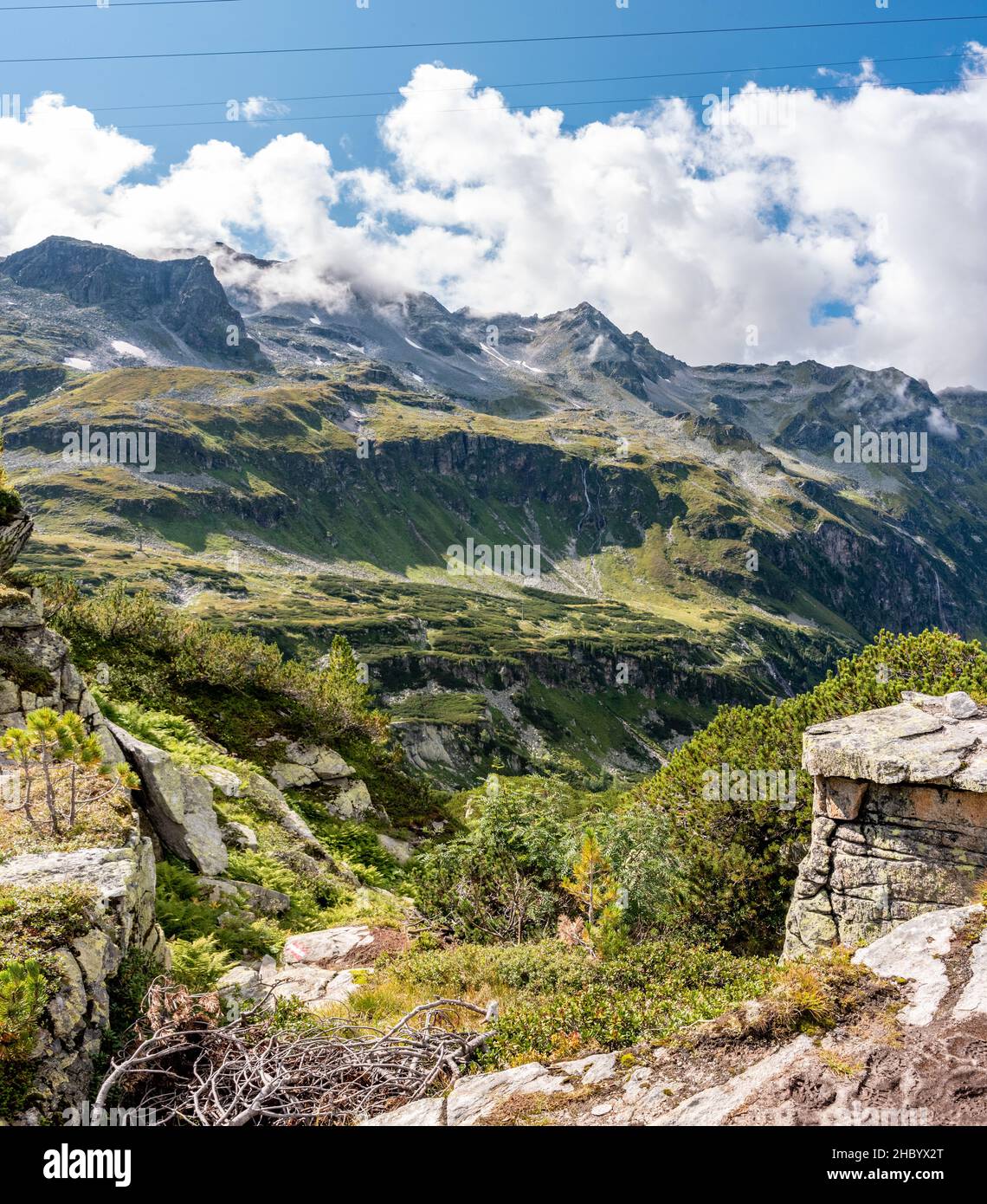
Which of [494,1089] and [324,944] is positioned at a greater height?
[494,1089]

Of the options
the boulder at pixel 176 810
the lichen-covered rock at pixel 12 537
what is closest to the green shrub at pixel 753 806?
the boulder at pixel 176 810

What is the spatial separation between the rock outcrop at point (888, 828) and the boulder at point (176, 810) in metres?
14.8

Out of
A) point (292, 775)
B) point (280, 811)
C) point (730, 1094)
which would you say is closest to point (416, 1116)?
Answer: point (730, 1094)

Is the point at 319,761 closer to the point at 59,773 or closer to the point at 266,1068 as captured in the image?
the point at 59,773

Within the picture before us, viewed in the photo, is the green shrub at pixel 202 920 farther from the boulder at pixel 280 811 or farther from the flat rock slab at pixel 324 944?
the boulder at pixel 280 811

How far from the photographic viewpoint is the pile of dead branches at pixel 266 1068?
27.2 ft

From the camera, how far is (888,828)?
17016mm

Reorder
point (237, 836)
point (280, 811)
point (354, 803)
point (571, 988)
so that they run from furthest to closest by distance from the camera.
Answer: point (354, 803), point (280, 811), point (237, 836), point (571, 988)

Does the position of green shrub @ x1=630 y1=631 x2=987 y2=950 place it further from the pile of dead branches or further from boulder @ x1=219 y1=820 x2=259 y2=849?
boulder @ x1=219 y1=820 x2=259 y2=849

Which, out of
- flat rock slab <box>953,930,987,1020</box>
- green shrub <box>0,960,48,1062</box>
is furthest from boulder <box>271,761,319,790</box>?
flat rock slab <box>953,930,987,1020</box>

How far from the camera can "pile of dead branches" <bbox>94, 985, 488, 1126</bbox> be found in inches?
327

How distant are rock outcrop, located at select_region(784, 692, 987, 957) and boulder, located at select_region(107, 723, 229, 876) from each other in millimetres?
14818

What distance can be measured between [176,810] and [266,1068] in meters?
11.3
